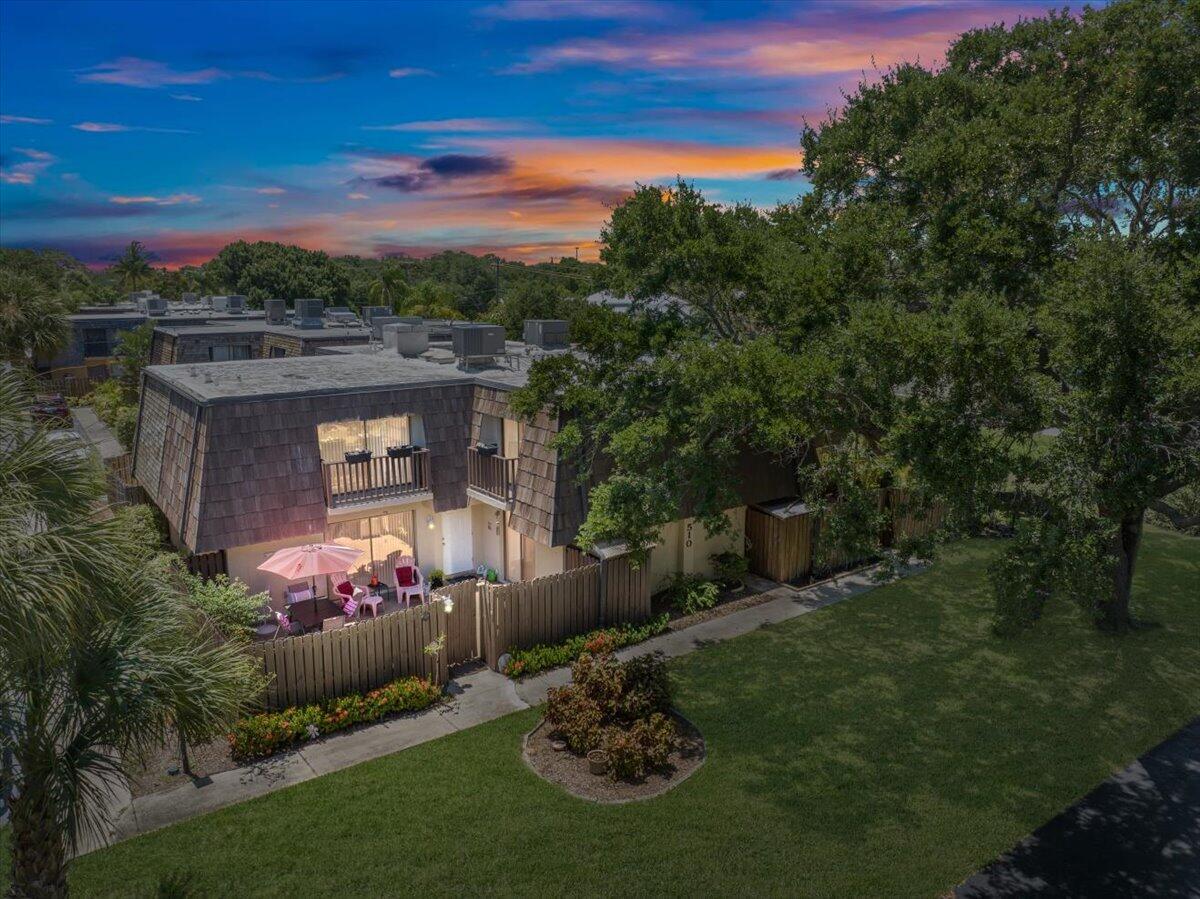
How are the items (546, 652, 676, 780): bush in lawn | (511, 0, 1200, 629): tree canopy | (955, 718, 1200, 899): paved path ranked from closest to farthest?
1. (955, 718, 1200, 899): paved path
2. (511, 0, 1200, 629): tree canopy
3. (546, 652, 676, 780): bush in lawn

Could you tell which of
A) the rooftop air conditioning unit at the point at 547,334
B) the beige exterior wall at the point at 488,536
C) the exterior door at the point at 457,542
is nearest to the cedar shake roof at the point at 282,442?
the exterior door at the point at 457,542

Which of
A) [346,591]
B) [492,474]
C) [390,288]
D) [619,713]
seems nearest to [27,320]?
[346,591]

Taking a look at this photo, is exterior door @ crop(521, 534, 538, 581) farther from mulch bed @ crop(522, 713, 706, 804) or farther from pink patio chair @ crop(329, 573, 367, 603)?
mulch bed @ crop(522, 713, 706, 804)

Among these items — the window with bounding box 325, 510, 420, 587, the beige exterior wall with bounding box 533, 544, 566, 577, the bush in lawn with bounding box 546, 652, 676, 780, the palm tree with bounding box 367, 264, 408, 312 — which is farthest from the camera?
the palm tree with bounding box 367, 264, 408, 312

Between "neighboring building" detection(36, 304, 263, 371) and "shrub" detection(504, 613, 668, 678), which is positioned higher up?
"neighboring building" detection(36, 304, 263, 371)

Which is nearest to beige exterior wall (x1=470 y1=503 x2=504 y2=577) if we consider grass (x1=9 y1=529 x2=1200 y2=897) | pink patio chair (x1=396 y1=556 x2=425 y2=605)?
pink patio chair (x1=396 y1=556 x2=425 y2=605)

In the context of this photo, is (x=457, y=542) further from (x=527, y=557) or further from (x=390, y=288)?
(x=390, y=288)

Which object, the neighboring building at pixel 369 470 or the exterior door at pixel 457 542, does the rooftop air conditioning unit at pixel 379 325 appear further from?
the exterior door at pixel 457 542
